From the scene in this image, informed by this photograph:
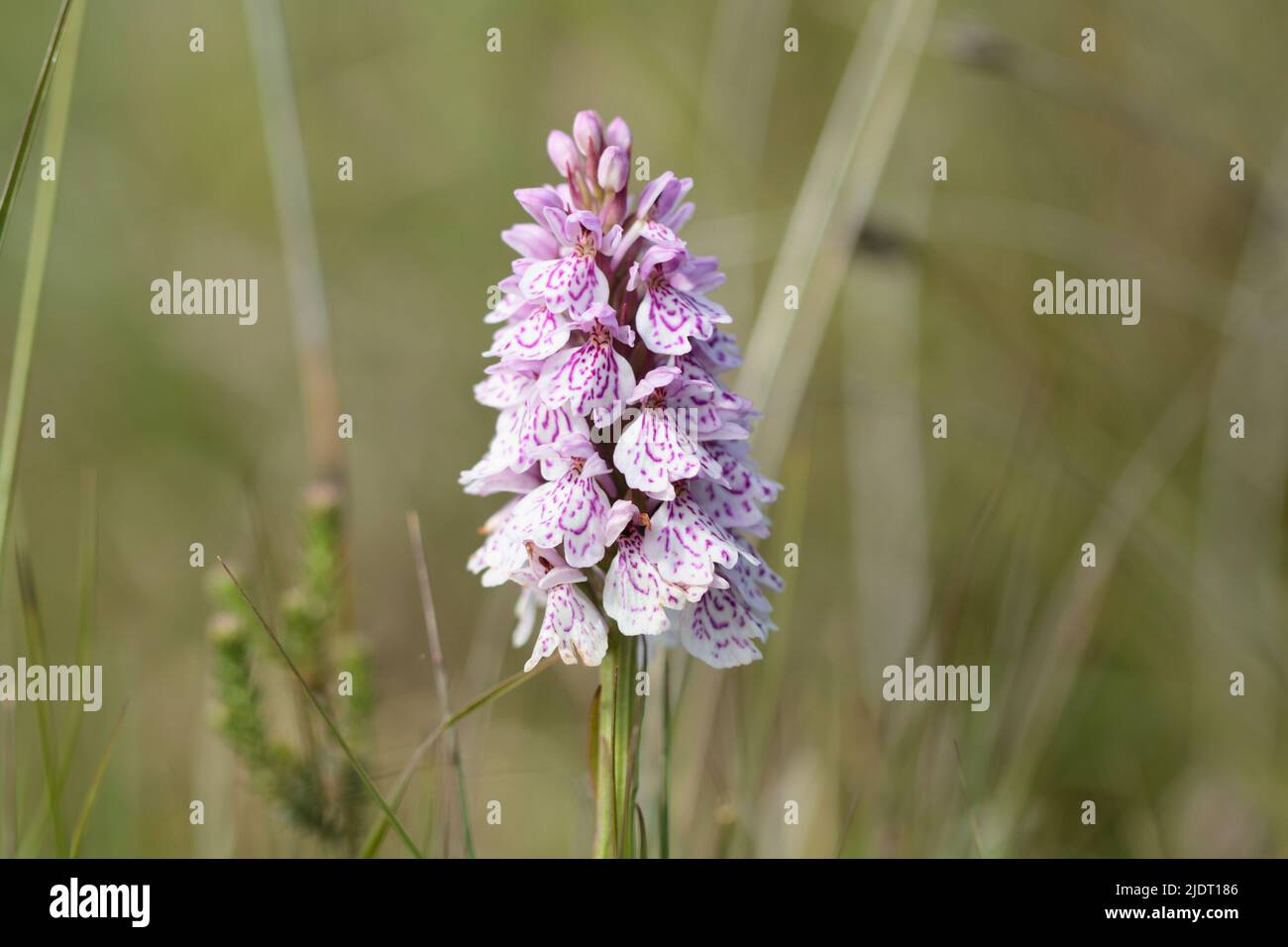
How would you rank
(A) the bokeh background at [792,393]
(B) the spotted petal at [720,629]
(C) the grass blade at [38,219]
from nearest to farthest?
1. (B) the spotted petal at [720,629]
2. (C) the grass blade at [38,219]
3. (A) the bokeh background at [792,393]

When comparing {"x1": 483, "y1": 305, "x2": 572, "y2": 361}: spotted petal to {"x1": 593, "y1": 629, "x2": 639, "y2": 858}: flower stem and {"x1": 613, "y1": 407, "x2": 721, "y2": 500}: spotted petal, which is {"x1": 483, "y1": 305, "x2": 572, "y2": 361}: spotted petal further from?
{"x1": 593, "y1": 629, "x2": 639, "y2": 858}: flower stem

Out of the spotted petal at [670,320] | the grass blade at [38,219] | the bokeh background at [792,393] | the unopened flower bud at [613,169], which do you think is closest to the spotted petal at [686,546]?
the spotted petal at [670,320]

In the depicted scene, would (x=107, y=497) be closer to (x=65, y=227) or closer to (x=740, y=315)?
(x=65, y=227)

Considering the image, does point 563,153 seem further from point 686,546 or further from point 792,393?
point 792,393

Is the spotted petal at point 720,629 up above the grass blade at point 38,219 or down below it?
below

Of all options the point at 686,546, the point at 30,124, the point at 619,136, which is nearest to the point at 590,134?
the point at 619,136

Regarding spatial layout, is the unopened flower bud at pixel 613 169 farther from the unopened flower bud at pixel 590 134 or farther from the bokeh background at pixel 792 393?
the bokeh background at pixel 792 393

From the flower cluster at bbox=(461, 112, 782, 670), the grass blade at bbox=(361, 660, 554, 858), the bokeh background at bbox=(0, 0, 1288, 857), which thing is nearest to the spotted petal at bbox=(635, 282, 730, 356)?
the flower cluster at bbox=(461, 112, 782, 670)
